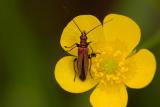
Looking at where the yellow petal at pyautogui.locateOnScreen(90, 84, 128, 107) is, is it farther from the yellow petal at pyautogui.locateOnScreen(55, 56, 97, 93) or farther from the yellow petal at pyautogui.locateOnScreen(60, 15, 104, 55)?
the yellow petal at pyautogui.locateOnScreen(60, 15, 104, 55)

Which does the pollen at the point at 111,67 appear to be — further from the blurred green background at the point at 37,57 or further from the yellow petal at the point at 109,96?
the blurred green background at the point at 37,57

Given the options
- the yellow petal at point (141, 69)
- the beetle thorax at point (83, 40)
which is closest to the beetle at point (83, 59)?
the beetle thorax at point (83, 40)

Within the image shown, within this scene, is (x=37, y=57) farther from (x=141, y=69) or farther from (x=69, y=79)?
(x=141, y=69)

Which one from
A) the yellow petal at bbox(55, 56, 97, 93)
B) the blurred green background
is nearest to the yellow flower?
the yellow petal at bbox(55, 56, 97, 93)

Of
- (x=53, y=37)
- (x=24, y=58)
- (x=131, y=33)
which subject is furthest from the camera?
(x=53, y=37)

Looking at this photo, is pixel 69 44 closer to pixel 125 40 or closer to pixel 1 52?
pixel 125 40

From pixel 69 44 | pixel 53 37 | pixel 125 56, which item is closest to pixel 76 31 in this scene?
pixel 69 44
